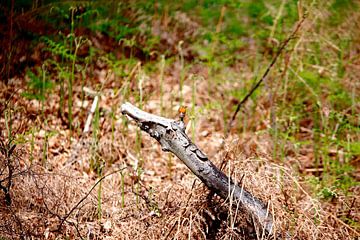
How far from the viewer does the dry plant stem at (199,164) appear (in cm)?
273

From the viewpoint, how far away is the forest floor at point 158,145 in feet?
9.58

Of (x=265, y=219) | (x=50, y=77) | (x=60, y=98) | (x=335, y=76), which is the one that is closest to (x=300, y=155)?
(x=335, y=76)

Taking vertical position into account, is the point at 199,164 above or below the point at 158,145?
above

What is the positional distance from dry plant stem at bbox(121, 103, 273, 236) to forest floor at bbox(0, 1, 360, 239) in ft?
0.31

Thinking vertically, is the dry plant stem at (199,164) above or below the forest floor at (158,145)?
above

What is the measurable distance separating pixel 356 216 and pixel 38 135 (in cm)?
274

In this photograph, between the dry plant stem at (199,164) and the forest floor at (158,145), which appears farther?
the forest floor at (158,145)

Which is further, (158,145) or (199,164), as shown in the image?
(158,145)

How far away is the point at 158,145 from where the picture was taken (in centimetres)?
439

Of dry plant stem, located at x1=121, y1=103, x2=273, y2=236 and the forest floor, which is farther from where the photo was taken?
the forest floor

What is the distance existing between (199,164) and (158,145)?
1692mm

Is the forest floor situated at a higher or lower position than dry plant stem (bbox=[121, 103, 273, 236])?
lower

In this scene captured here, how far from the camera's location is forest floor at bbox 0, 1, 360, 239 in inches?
115

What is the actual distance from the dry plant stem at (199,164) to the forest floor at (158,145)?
96mm
